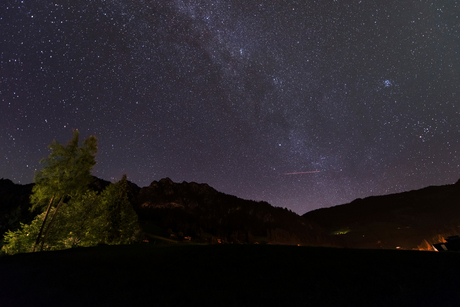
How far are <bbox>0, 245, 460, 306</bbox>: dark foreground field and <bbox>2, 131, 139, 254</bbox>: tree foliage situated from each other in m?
16.2

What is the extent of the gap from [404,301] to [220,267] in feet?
30.4

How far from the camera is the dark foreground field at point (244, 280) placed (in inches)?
384

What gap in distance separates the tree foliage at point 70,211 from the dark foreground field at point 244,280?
16153mm

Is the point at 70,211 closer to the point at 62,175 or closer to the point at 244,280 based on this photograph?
the point at 62,175

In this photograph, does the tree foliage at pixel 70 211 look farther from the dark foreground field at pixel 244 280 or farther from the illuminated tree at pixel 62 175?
Answer: the dark foreground field at pixel 244 280

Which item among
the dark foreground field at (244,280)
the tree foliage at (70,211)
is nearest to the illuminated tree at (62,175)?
the tree foliage at (70,211)

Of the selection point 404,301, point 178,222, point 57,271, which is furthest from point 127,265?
Result: point 178,222

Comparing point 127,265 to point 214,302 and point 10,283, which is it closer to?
point 10,283

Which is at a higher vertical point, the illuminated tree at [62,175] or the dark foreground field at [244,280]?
the illuminated tree at [62,175]

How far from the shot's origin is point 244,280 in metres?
11.3

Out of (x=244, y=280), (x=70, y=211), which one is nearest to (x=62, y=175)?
(x=70, y=211)

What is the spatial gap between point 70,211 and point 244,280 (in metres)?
33.4

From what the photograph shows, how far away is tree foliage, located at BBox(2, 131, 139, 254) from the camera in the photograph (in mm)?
29766

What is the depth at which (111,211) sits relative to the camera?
35719 mm
